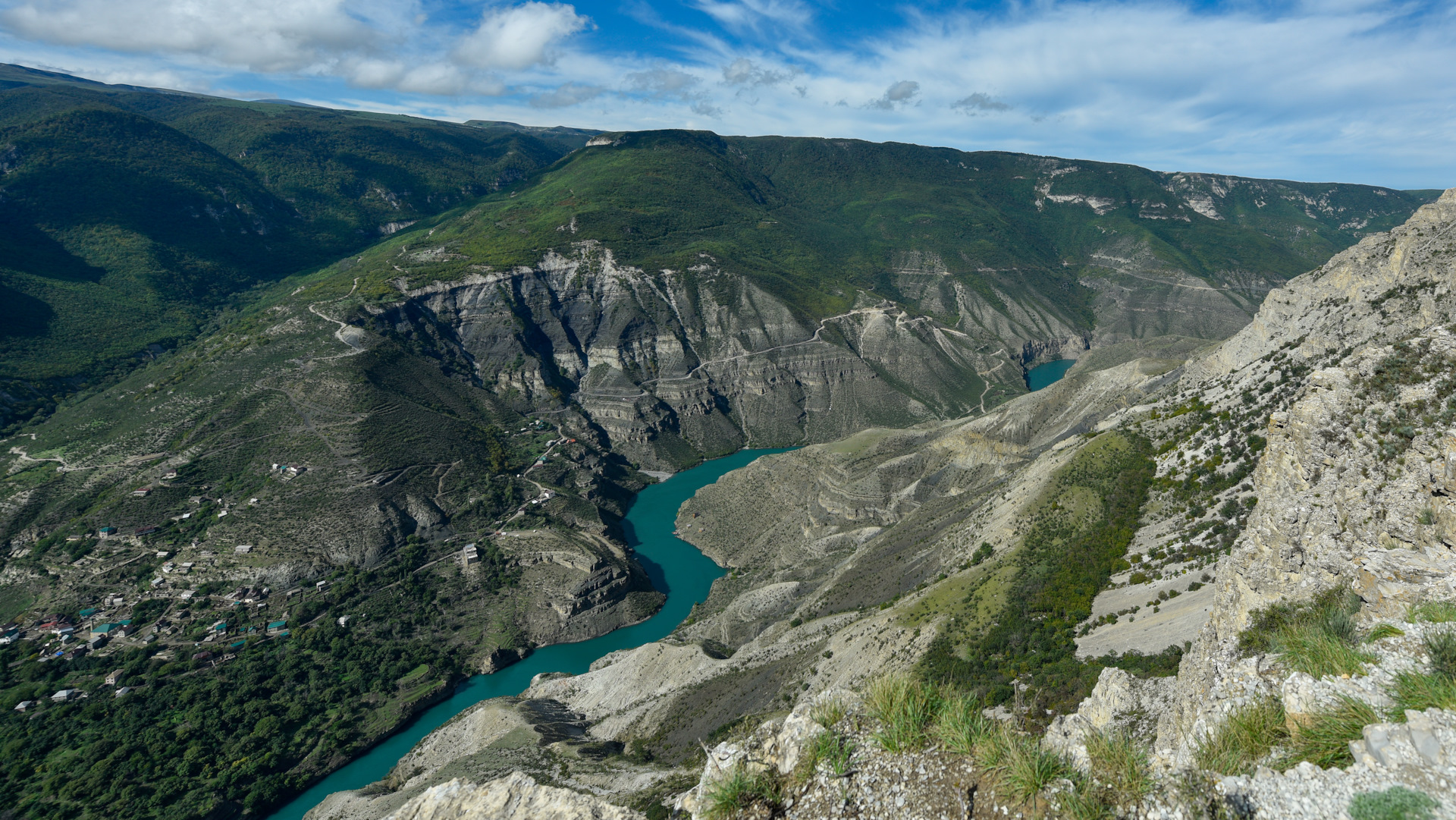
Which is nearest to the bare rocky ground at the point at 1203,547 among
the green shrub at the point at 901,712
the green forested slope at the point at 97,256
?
the green shrub at the point at 901,712

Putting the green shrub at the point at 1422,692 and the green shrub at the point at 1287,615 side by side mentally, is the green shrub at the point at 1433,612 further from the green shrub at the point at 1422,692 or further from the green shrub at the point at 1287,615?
the green shrub at the point at 1422,692

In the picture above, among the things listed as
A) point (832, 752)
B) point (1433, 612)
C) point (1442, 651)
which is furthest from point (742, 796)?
point (1433, 612)

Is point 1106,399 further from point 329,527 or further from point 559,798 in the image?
point 329,527

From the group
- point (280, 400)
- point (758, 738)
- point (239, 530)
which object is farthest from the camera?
point (280, 400)

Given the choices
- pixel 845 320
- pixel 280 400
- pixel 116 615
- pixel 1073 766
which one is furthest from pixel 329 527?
pixel 845 320

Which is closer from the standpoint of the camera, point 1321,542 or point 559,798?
point 1321,542
